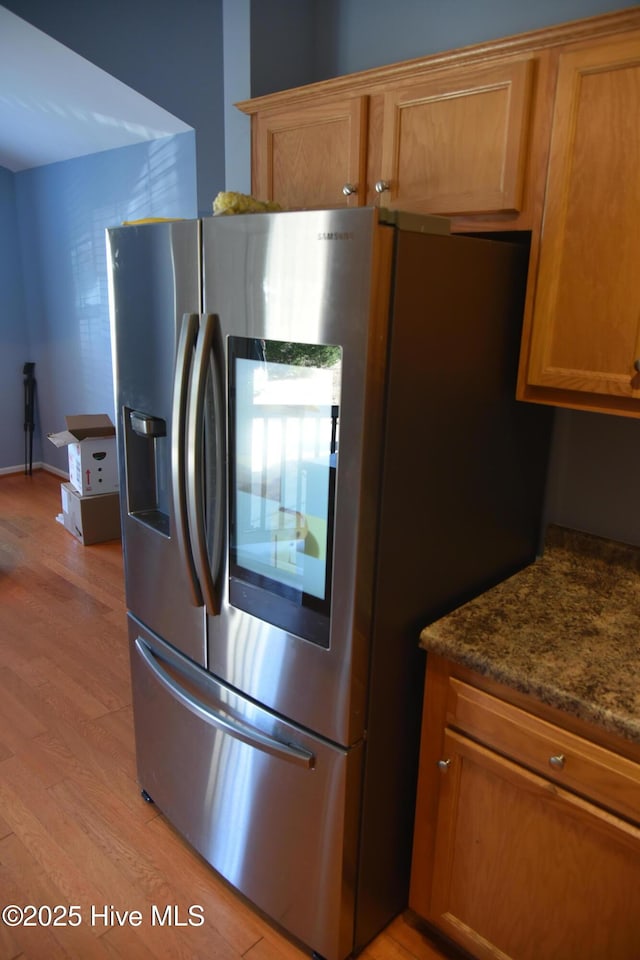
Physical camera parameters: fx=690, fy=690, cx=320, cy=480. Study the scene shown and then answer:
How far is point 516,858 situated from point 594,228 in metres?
1.30

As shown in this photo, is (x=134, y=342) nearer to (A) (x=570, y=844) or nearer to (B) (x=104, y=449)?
(A) (x=570, y=844)

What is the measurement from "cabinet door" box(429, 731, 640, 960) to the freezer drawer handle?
13.2 inches

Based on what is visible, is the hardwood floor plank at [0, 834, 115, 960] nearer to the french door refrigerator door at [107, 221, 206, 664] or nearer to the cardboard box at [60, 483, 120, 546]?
the french door refrigerator door at [107, 221, 206, 664]

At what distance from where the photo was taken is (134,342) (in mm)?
1719

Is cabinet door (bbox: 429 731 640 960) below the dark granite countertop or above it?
below

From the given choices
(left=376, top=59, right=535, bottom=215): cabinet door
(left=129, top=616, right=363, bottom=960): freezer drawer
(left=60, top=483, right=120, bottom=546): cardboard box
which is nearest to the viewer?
(left=376, top=59, right=535, bottom=215): cabinet door

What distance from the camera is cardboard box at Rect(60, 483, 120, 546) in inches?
169

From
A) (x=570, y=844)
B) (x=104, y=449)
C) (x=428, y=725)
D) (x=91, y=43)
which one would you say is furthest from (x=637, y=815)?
A: (x=104, y=449)

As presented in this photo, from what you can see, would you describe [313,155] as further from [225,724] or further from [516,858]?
[516,858]

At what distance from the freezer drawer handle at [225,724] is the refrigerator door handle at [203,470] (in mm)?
282

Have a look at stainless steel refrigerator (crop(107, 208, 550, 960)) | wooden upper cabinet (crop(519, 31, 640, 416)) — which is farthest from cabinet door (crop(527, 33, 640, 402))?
stainless steel refrigerator (crop(107, 208, 550, 960))

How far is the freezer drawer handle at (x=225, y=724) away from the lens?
1557mm

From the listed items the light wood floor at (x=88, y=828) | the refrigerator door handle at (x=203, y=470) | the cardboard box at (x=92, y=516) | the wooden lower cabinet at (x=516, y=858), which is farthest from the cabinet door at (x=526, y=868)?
the cardboard box at (x=92, y=516)

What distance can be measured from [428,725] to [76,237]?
4389 millimetres
